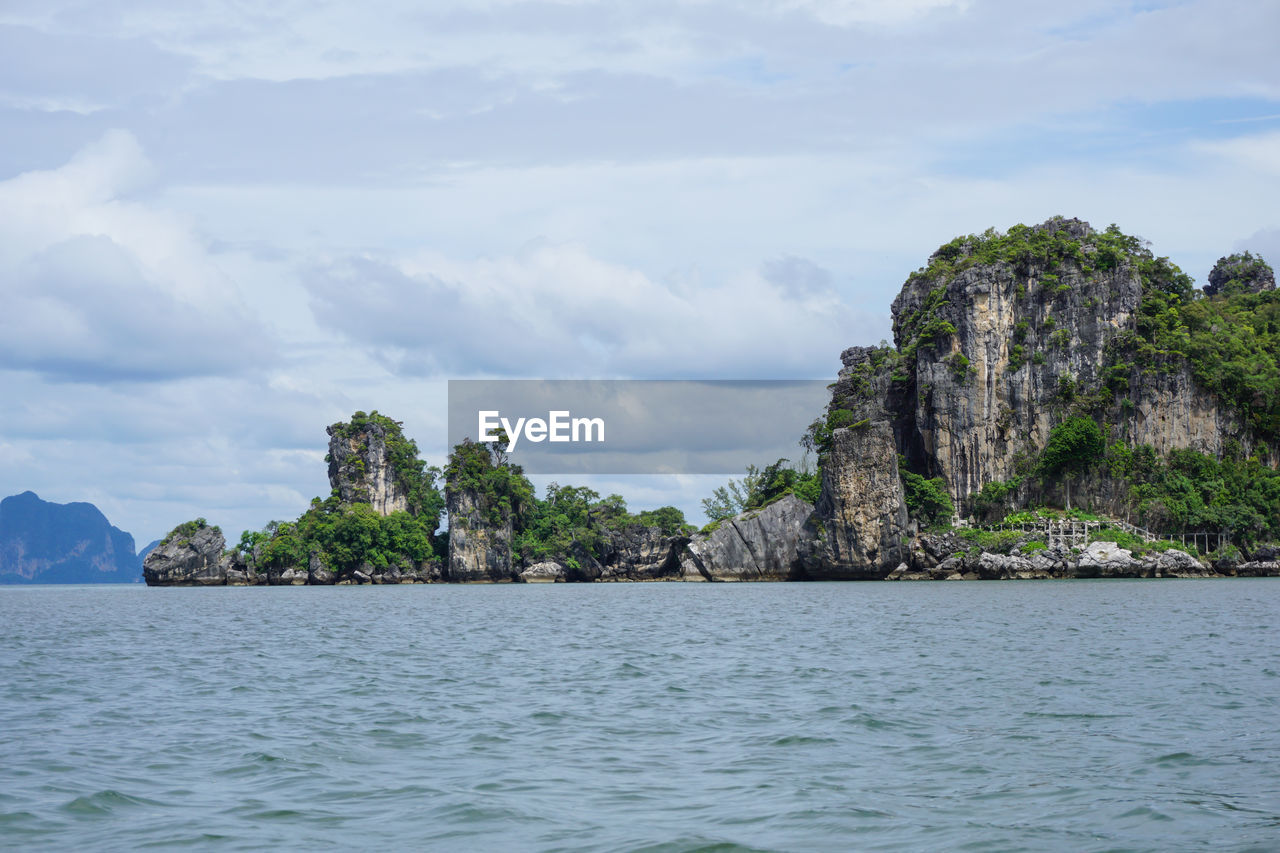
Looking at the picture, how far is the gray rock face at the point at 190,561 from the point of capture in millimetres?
113562

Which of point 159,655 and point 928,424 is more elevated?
point 928,424

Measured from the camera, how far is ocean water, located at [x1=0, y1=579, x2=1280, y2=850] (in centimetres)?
987

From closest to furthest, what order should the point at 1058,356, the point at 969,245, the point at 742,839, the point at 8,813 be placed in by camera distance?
the point at 742,839 → the point at 8,813 → the point at 1058,356 → the point at 969,245

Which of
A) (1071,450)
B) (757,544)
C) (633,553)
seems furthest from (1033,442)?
(633,553)

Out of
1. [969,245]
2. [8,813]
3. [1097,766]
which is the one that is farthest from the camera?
[969,245]

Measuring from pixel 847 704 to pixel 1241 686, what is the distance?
6.54 m

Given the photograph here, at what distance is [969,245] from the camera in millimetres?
104500

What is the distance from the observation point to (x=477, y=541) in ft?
371

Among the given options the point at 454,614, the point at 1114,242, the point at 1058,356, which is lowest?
the point at 454,614

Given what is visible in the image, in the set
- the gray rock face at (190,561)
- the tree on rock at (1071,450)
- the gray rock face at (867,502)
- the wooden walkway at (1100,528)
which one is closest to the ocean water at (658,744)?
the wooden walkway at (1100,528)

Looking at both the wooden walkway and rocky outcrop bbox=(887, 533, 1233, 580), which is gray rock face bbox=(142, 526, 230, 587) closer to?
rocky outcrop bbox=(887, 533, 1233, 580)

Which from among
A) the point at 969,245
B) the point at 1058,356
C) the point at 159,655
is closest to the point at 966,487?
the point at 1058,356

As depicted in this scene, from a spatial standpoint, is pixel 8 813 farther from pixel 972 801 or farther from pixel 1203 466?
pixel 1203 466

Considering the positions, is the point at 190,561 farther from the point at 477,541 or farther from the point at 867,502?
the point at 867,502
